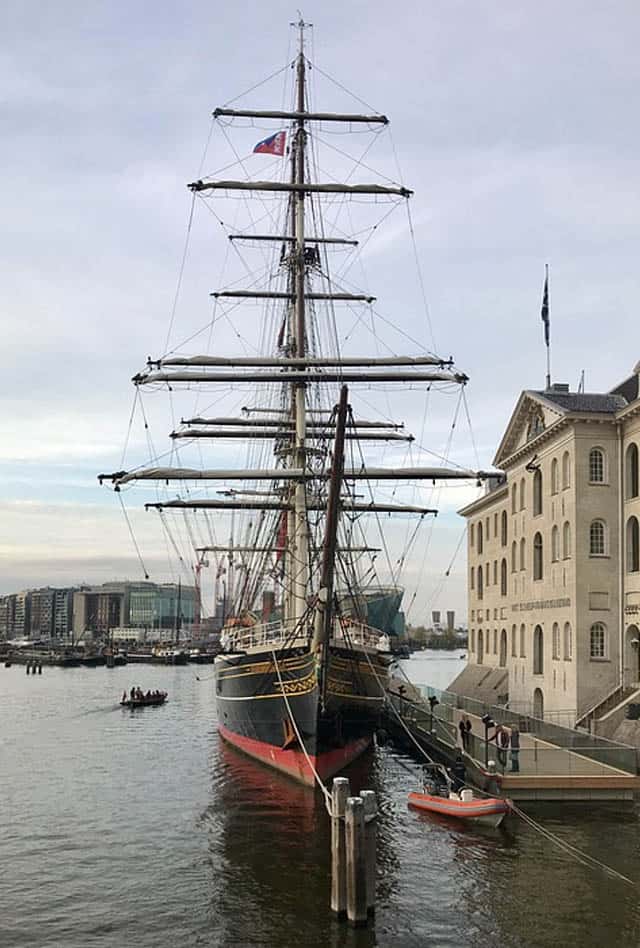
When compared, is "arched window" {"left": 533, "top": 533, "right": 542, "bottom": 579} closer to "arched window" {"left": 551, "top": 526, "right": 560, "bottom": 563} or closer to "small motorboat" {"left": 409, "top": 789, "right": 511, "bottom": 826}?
"arched window" {"left": 551, "top": 526, "right": 560, "bottom": 563}

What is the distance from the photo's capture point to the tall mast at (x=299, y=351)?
44.5 meters

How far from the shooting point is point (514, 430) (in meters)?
53.7

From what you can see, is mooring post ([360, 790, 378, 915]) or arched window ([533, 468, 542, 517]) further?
arched window ([533, 468, 542, 517])

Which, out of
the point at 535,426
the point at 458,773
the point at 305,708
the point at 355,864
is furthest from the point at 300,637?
the point at 535,426

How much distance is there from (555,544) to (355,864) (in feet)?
95.1

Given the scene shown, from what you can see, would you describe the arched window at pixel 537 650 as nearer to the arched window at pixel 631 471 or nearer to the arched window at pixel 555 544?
the arched window at pixel 555 544

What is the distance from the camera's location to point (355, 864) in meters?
20.5

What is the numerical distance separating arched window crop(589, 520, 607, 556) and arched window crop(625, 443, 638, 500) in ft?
5.73

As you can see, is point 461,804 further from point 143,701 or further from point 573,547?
point 143,701

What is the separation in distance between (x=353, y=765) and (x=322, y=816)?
9.31 meters

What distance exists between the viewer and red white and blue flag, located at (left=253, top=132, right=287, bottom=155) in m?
44.6

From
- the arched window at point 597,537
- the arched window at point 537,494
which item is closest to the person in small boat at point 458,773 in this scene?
the arched window at point 597,537

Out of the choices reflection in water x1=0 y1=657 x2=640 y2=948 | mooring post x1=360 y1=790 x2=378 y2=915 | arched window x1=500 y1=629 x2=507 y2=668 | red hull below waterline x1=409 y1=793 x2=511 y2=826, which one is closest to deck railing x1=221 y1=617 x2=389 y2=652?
reflection in water x1=0 y1=657 x2=640 y2=948

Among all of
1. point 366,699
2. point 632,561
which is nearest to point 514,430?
point 632,561
